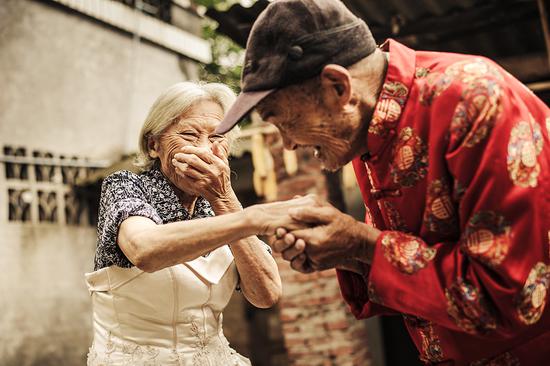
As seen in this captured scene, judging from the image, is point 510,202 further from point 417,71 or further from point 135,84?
point 135,84

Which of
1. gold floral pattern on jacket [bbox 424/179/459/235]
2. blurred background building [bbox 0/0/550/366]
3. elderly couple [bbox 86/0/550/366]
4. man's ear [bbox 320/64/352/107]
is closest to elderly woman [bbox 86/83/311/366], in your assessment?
elderly couple [bbox 86/0/550/366]

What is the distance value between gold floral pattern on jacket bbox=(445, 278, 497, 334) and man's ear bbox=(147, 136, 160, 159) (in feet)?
5.11

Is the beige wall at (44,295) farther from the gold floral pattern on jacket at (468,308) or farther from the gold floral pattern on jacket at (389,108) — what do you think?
the gold floral pattern on jacket at (468,308)

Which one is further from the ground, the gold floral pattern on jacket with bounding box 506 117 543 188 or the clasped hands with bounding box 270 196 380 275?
the gold floral pattern on jacket with bounding box 506 117 543 188

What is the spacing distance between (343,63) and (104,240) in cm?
124

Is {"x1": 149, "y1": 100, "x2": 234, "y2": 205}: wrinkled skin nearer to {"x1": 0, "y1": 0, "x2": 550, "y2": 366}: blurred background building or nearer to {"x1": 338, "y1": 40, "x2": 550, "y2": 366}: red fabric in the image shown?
{"x1": 338, "y1": 40, "x2": 550, "y2": 366}: red fabric

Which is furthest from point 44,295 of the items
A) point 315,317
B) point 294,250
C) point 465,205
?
point 465,205

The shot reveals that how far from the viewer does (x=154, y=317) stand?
8.71 feet

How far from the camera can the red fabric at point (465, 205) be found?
1640mm

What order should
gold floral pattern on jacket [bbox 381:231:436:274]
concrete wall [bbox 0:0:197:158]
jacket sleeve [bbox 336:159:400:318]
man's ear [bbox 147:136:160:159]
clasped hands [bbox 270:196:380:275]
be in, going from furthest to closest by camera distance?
concrete wall [bbox 0:0:197:158] < man's ear [bbox 147:136:160:159] < jacket sleeve [bbox 336:159:400:318] < clasped hands [bbox 270:196:380:275] < gold floral pattern on jacket [bbox 381:231:436:274]

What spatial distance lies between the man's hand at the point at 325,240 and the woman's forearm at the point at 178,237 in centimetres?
18

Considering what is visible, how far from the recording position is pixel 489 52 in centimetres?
733

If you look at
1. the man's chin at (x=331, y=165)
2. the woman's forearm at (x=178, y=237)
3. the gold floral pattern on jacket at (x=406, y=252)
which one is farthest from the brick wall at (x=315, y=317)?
the gold floral pattern on jacket at (x=406, y=252)

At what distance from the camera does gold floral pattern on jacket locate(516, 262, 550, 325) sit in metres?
1.64
